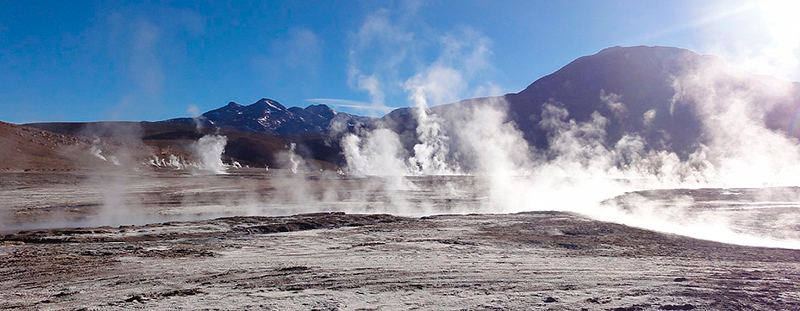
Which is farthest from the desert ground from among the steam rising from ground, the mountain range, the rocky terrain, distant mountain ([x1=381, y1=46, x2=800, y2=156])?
distant mountain ([x1=381, y1=46, x2=800, y2=156])

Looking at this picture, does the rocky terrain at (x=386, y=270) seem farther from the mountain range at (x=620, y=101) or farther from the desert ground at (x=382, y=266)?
the mountain range at (x=620, y=101)

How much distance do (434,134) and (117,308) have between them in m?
93.2

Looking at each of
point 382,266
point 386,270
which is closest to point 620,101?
point 382,266

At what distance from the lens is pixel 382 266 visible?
428 inches

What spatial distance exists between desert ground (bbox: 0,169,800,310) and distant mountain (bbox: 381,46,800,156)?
89.8 m

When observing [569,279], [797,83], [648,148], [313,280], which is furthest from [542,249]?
[797,83]

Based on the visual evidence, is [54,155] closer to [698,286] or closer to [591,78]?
[698,286]

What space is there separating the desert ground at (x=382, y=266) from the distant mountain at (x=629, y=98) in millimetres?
89825

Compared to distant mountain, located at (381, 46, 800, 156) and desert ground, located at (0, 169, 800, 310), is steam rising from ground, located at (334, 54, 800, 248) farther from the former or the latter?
desert ground, located at (0, 169, 800, 310)

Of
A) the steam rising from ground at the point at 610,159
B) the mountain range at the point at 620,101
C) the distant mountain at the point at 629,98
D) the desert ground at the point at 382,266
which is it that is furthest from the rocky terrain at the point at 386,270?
the distant mountain at the point at 629,98

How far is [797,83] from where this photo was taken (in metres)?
121

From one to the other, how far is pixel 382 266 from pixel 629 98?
12707cm

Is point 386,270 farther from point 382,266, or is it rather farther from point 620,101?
point 620,101

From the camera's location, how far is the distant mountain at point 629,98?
101125 millimetres
